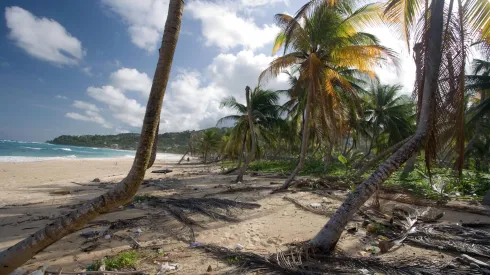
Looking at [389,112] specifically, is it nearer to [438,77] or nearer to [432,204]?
[432,204]

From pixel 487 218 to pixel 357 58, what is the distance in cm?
580

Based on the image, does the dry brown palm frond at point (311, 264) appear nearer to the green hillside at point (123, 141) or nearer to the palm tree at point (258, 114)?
the palm tree at point (258, 114)

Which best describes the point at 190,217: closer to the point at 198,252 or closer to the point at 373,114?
the point at 198,252

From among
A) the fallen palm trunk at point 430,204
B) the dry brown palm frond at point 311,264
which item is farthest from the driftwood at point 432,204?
the dry brown palm frond at point 311,264

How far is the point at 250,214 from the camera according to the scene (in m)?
5.67

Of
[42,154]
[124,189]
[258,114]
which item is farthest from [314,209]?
[42,154]

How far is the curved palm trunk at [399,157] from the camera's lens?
347 cm

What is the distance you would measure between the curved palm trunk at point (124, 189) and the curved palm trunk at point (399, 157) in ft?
8.43

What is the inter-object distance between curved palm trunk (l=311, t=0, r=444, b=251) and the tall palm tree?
→ 55.3 feet

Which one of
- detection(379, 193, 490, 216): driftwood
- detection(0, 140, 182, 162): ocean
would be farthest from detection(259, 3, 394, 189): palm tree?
detection(0, 140, 182, 162): ocean

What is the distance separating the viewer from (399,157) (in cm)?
366

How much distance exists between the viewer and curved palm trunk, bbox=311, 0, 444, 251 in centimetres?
347

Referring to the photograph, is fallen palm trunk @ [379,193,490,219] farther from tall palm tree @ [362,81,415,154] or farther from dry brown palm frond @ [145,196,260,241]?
tall palm tree @ [362,81,415,154]

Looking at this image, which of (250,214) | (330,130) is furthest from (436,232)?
(330,130)
